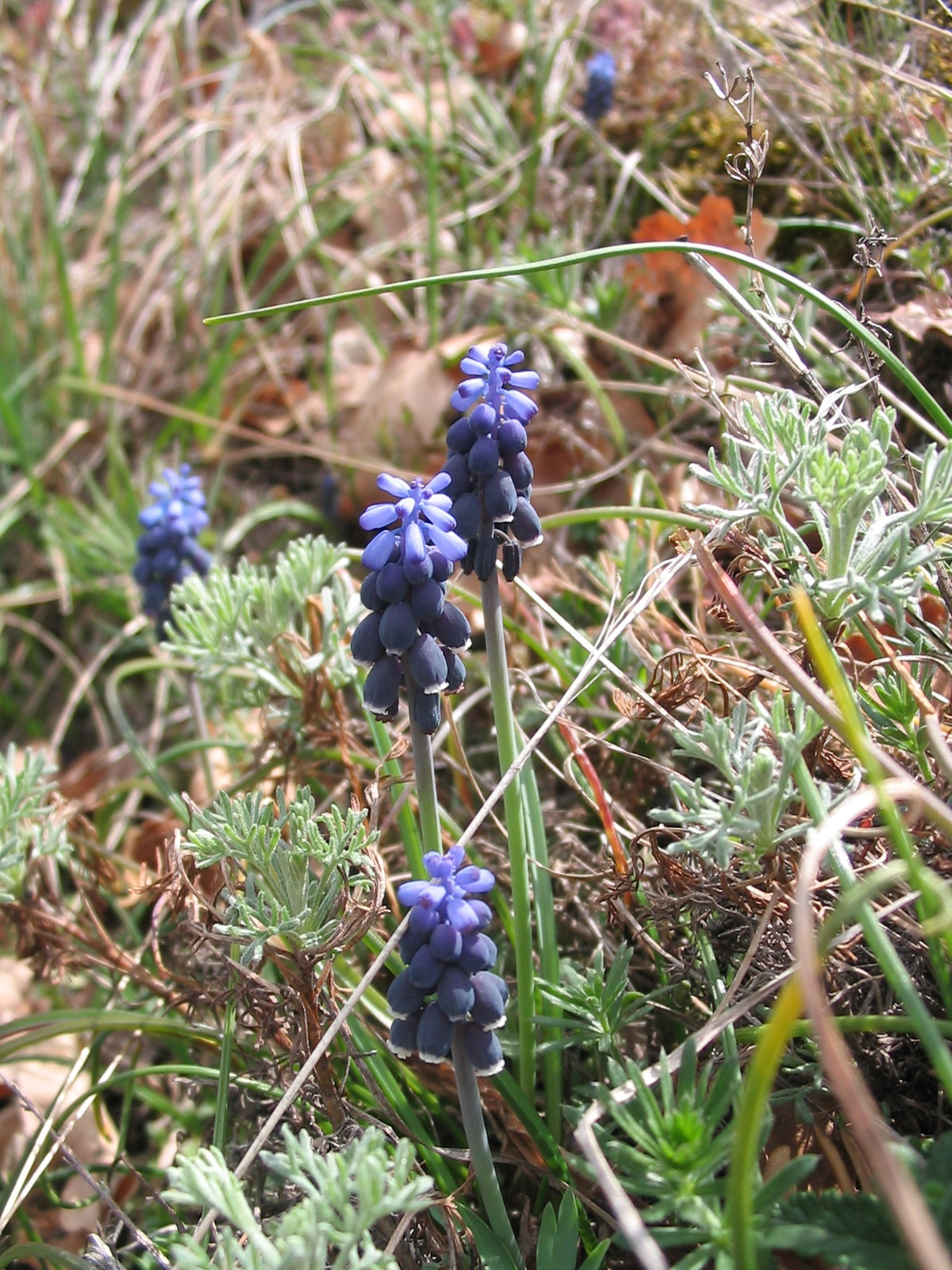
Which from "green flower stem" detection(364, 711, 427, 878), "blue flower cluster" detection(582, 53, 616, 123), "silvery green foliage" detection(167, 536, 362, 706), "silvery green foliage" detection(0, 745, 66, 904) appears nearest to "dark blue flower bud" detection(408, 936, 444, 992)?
"green flower stem" detection(364, 711, 427, 878)

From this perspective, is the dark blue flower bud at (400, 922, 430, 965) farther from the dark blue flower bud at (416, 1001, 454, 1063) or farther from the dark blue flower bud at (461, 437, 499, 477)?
the dark blue flower bud at (461, 437, 499, 477)

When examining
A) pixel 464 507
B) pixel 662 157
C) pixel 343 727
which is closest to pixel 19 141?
pixel 662 157

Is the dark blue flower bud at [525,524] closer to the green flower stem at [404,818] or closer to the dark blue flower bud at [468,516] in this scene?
the dark blue flower bud at [468,516]

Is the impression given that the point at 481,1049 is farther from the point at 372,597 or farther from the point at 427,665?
the point at 372,597

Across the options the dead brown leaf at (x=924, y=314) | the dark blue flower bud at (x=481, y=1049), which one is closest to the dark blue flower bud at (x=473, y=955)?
the dark blue flower bud at (x=481, y=1049)

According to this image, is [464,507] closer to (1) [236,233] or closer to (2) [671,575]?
(2) [671,575]
